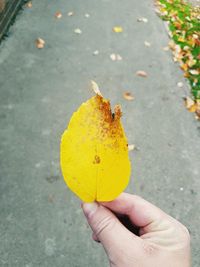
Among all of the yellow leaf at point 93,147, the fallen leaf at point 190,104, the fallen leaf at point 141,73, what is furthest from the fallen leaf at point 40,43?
the yellow leaf at point 93,147

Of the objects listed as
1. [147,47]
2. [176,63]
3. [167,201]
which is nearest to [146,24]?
[147,47]

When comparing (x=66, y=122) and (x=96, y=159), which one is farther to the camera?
(x=66, y=122)

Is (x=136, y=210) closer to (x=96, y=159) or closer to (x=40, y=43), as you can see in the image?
(x=96, y=159)

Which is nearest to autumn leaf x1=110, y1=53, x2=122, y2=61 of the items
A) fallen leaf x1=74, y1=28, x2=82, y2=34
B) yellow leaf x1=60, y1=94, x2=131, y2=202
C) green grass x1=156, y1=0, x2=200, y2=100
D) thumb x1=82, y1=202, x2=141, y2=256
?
fallen leaf x1=74, y1=28, x2=82, y2=34

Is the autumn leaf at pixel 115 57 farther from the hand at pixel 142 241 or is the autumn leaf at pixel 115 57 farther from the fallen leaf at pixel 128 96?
the hand at pixel 142 241

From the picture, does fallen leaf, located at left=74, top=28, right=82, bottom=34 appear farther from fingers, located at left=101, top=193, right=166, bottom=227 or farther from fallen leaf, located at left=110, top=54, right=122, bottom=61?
fingers, located at left=101, top=193, right=166, bottom=227

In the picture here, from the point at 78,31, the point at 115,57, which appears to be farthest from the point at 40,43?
the point at 115,57

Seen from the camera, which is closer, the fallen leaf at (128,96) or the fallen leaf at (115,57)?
the fallen leaf at (128,96)
